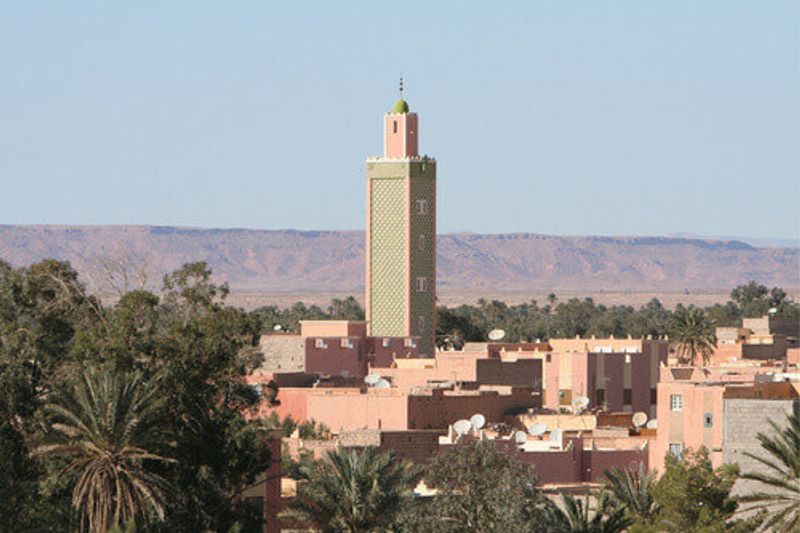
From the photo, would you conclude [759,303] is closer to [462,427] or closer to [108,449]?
[462,427]

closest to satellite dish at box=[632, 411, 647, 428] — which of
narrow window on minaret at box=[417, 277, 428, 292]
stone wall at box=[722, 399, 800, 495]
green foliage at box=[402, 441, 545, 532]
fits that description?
stone wall at box=[722, 399, 800, 495]

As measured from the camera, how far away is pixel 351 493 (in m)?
35.4

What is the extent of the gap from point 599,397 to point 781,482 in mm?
31007

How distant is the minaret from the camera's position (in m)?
74.1

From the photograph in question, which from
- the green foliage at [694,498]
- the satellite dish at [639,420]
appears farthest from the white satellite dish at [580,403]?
the green foliage at [694,498]

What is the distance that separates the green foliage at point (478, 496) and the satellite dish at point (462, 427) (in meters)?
11.2

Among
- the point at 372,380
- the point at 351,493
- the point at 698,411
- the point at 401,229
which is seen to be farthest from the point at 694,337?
the point at 351,493

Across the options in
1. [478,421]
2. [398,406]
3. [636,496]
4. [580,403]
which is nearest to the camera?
[636,496]

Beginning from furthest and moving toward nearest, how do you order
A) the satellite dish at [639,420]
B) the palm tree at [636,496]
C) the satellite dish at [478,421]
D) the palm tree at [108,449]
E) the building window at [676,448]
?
the satellite dish at [639,420] < the satellite dish at [478,421] < the building window at [676,448] < the palm tree at [636,496] < the palm tree at [108,449]

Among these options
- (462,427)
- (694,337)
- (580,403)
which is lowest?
(462,427)

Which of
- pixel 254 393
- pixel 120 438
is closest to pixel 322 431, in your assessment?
pixel 254 393

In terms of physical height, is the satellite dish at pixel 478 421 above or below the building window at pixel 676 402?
below

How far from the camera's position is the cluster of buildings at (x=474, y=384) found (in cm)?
4044

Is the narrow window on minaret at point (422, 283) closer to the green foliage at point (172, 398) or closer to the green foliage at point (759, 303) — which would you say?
the green foliage at point (759, 303)
